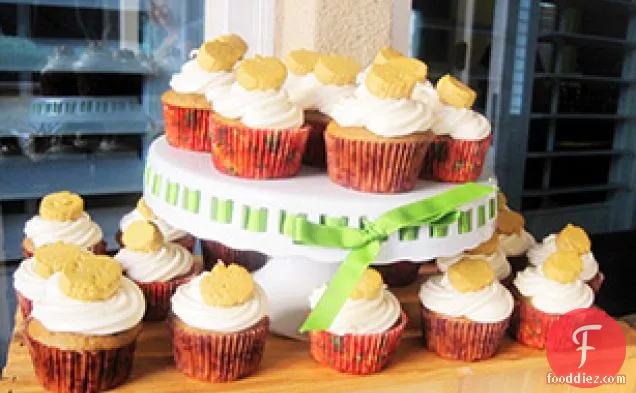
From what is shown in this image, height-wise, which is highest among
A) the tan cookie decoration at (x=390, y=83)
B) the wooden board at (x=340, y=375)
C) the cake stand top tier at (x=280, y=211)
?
the tan cookie decoration at (x=390, y=83)

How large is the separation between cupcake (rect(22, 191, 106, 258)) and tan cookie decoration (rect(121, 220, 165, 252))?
3.7 inches

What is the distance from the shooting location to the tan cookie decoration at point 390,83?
0.99 m

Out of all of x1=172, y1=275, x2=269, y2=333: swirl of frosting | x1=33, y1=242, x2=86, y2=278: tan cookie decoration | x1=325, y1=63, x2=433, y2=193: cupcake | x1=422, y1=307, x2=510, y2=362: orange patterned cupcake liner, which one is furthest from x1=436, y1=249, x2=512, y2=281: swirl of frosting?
x1=33, y1=242, x2=86, y2=278: tan cookie decoration

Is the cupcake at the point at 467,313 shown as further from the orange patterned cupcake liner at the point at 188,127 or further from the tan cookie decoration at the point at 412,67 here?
the orange patterned cupcake liner at the point at 188,127

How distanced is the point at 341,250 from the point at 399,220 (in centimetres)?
8

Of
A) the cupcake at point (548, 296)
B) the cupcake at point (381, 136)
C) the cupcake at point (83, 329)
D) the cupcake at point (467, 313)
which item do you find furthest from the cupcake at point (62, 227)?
the cupcake at point (548, 296)

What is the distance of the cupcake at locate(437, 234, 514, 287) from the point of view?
44.7 inches

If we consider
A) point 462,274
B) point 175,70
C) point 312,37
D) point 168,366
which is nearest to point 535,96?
point 175,70

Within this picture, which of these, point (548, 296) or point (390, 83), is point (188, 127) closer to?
point (390, 83)

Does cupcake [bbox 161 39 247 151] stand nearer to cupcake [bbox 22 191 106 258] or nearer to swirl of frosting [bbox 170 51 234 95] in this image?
swirl of frosting [bbox 170 51 234 95]

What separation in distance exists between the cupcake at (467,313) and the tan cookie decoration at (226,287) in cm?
28

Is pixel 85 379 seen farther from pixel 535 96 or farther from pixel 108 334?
pixel 535 96

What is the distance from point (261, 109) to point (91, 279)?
305 millimetres

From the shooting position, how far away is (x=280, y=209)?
0.94 metres
